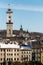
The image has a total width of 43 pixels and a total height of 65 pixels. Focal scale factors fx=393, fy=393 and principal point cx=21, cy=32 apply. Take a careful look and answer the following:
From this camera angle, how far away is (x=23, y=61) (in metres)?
21.5

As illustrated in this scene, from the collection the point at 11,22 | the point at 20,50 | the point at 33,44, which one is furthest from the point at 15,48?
the point at 11,22

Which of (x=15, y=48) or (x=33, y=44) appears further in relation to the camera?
(x=33, y=44)

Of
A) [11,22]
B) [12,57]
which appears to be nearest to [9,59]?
[12,57]

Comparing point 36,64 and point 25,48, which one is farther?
point 25,48

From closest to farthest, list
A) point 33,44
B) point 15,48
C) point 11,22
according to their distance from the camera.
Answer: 1. point 15,48
2. point 33,44
3. point 11,22

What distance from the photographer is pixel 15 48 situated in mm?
21844

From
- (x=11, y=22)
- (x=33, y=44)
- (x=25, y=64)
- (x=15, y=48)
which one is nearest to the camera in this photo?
(x=25, y=64)

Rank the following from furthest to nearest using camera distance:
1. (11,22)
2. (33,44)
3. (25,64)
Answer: (11,22), (33,44), (25,64)

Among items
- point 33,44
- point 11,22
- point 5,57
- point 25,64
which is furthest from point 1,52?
point 11,22

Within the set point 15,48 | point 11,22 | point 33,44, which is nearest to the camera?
point 15,48

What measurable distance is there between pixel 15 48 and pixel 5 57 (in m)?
0.83

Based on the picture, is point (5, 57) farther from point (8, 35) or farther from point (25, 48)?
point (8, 35)

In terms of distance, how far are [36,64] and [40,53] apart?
5.85ft

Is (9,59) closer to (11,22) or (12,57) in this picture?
(12,57)
